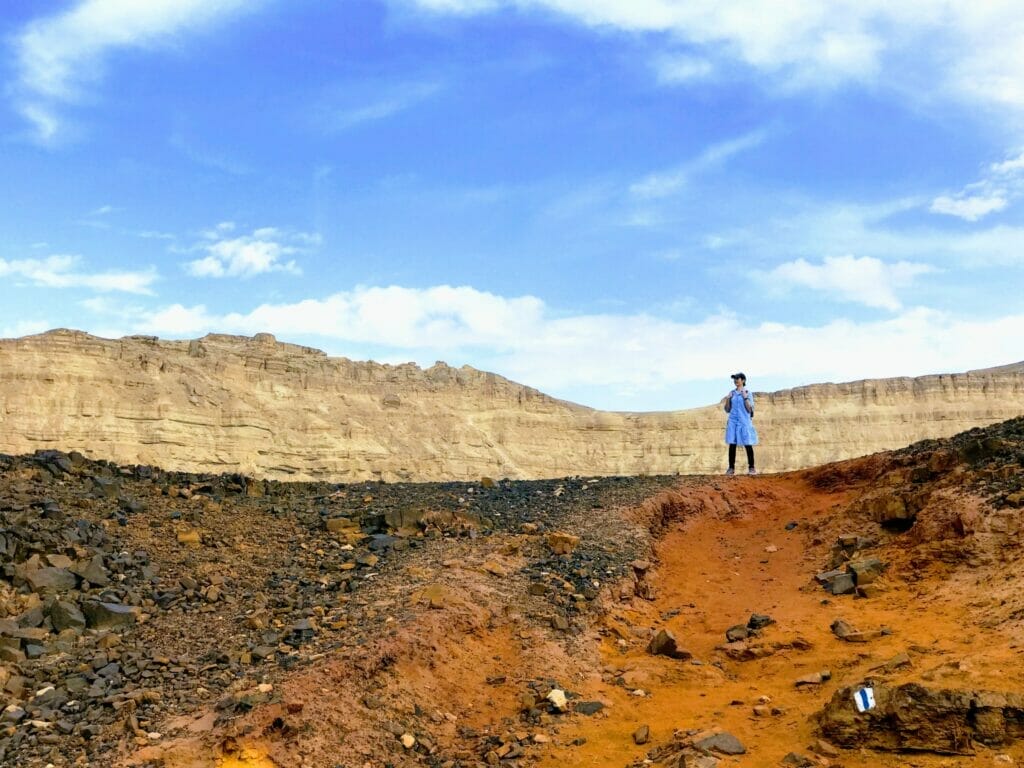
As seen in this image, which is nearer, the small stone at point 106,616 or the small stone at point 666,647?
the small stone at point 106,616

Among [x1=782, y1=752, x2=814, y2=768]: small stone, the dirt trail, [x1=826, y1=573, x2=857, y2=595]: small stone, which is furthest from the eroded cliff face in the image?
[x1=782, y1=752, x2=814, y2=768]: small stone

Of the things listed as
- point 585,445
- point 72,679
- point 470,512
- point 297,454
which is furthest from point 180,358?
point 72,679

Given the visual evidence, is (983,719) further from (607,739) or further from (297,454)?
(297,454)

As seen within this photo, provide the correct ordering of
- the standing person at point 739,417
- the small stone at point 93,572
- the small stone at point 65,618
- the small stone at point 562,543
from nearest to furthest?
the small stone at point 65,618
the small stone at point 93,572
the small stone at point 562,543
the standing person at point 739,417

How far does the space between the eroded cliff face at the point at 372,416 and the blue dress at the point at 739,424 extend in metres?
34.4

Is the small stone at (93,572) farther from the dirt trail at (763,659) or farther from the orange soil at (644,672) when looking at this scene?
the dirt trail at (763,659)

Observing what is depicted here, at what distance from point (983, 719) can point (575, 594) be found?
14.8 feet

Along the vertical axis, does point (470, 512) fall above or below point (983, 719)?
above

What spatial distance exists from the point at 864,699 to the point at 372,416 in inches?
1858

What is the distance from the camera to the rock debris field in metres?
6.32

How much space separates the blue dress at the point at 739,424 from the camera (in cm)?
1523

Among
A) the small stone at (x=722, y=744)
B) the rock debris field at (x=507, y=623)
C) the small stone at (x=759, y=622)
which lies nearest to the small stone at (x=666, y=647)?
the rock debris field at (x=507, y=623)

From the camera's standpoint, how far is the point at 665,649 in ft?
27.8

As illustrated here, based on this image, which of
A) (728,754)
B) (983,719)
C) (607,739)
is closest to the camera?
(983,719)
